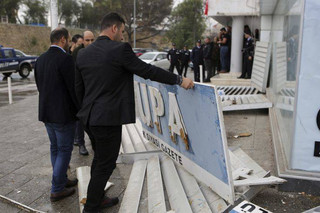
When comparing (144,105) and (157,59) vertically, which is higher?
(157,59)

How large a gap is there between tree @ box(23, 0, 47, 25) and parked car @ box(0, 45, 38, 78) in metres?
42.5

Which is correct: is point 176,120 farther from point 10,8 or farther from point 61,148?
point 10,8

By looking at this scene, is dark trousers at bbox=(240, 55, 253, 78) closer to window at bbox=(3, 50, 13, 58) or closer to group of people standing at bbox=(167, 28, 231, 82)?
group of people standing at bbox=(167, 28, 231, 82)

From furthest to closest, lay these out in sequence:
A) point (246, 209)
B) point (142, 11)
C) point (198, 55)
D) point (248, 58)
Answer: point (142, 11), point (198, 55), point (248, 58), point (246, 209)

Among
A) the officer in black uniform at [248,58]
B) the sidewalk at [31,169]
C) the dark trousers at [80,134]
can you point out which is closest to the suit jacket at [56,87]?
the sidewalk at [31,169]

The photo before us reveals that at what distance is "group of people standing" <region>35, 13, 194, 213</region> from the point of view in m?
3.03

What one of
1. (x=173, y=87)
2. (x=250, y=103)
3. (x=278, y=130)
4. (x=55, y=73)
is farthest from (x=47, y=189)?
(x=250, y=103)

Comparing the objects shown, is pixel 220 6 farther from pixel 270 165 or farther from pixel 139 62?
pixel 139 62

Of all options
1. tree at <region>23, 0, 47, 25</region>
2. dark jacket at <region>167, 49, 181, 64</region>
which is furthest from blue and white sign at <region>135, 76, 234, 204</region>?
tree at <region>23, 0, 47, 25</region>

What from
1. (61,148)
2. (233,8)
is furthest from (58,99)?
(233,8)

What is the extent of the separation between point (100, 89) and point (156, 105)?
142cm

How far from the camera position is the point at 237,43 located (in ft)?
43.7

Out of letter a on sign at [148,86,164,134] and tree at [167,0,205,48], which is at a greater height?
tree at [167,0,205,48]

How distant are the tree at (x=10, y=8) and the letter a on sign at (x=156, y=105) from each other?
5368 cm
